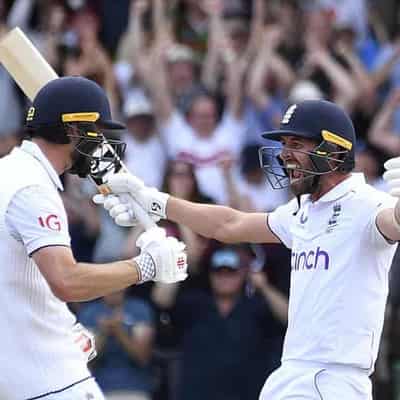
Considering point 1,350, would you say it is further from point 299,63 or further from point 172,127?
point 299,63

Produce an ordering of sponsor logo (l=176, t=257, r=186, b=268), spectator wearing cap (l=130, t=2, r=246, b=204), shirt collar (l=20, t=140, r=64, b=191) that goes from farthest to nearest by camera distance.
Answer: spectator wearing cap (l=130, t=2, r=246, b=204), sponsor logo (l=176, t=257, r=186, b=268), shirt collar (l=20, t=140, r=64, b=191)

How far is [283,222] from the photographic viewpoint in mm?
6582

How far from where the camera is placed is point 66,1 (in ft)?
40.1

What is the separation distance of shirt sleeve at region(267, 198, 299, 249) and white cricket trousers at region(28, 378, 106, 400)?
1255 mm

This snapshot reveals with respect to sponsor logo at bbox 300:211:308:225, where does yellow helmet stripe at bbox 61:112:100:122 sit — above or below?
above

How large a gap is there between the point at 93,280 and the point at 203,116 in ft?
16.3

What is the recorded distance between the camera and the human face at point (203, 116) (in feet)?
35.0

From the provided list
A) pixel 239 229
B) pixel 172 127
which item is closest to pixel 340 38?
pixel 172 127

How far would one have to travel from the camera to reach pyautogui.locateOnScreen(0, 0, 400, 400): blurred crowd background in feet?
31.2

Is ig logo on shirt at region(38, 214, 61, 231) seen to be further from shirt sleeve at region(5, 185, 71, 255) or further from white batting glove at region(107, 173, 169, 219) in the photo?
white batting glove at region(107, 173, 169, 219)

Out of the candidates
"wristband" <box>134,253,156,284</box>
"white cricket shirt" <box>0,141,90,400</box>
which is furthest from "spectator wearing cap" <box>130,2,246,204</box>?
"white cricket shirt" <box>0,141,90,400</box>

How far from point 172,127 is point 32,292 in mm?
5059

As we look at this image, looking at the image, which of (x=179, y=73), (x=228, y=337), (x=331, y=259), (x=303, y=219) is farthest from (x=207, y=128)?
(x=331, y=259)

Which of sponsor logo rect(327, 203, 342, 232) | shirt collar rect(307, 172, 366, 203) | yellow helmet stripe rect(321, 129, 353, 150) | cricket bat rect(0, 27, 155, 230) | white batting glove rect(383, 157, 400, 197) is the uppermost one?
cricket bat rect(0, 27, 155, 230)
